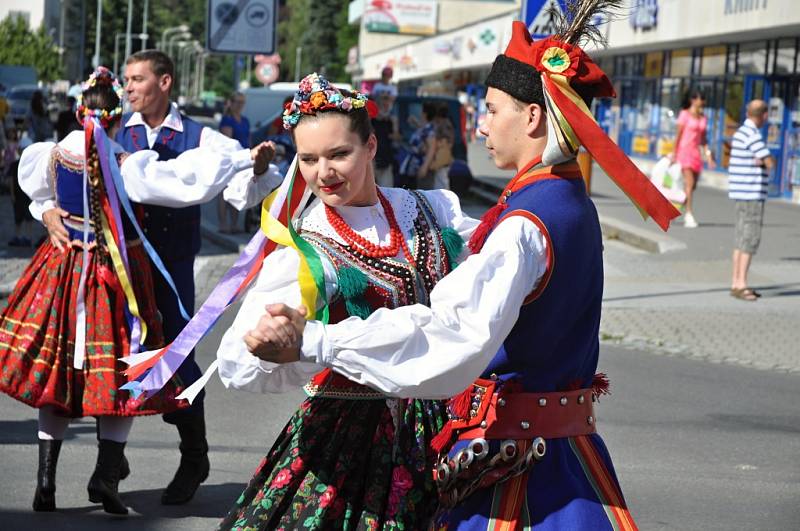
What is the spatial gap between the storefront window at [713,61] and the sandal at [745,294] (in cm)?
1751

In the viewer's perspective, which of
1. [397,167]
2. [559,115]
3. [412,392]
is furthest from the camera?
[397,167]

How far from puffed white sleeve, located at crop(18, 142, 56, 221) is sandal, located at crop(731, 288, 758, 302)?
26.8 feet

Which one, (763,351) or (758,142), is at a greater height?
(758,142)

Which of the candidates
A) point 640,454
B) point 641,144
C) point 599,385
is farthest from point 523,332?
point 641,144

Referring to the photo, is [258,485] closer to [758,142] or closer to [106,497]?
[106,497]

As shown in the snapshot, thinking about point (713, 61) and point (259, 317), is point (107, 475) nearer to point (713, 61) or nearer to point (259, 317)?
point (259, 317)

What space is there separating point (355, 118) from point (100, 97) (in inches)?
93.3

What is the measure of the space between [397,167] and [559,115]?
51.9ft

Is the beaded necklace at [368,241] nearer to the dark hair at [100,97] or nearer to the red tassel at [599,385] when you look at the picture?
the red tassel at [599,385]

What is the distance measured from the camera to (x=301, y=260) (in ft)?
10.1

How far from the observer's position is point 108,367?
5328mm

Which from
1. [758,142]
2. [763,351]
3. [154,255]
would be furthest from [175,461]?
[758,142]

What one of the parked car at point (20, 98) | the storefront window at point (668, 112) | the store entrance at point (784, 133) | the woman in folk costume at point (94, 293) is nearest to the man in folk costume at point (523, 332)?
the woman in folk costume at point (94, 293)

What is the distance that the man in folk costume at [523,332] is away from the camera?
272 centimetres
